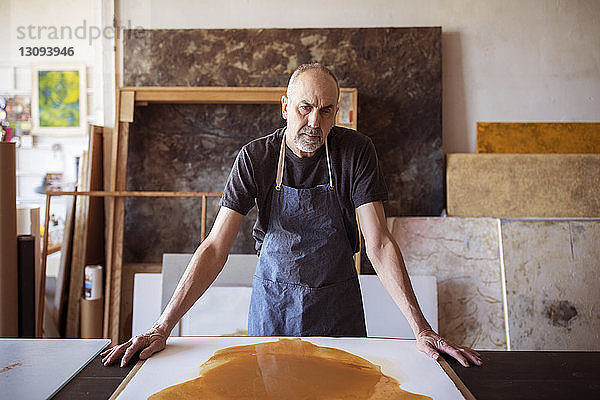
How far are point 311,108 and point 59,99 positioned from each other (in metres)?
3.93

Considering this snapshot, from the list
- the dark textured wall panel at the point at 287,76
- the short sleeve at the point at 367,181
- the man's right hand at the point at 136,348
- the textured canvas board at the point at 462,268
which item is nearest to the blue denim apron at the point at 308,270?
the short sleeve at the point at 367,181

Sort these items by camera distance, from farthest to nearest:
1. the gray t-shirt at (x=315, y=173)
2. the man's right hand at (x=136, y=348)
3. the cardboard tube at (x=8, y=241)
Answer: the cardboard tube at (x=8, y=241)
the gray t-shirt at (x=315, y=173)
the man's right hand at (x=136, y=348)

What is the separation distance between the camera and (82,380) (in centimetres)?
135

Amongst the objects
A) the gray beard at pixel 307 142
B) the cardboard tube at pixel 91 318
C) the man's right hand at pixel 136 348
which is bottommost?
the cardboard tube at pixel 91 318

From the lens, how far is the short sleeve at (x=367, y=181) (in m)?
1.98

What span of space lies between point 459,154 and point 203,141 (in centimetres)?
169

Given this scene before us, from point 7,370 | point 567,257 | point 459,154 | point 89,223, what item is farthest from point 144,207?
point 567,257

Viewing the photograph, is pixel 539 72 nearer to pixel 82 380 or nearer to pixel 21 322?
pixel 82 380

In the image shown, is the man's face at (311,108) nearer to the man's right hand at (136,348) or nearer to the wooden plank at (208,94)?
the man's right hand at (136,348)

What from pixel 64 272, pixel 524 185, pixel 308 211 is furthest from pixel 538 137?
pixel 64 272

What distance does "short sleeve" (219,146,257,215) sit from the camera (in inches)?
77.9

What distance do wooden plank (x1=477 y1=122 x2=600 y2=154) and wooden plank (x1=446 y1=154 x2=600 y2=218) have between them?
0.10 meters

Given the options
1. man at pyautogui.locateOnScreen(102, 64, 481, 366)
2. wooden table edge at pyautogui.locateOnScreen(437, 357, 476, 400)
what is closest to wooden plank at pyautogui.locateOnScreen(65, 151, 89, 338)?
man at pyautogui.locateOnScreen(102, 64, 481, 366)

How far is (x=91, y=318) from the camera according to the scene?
350cm
